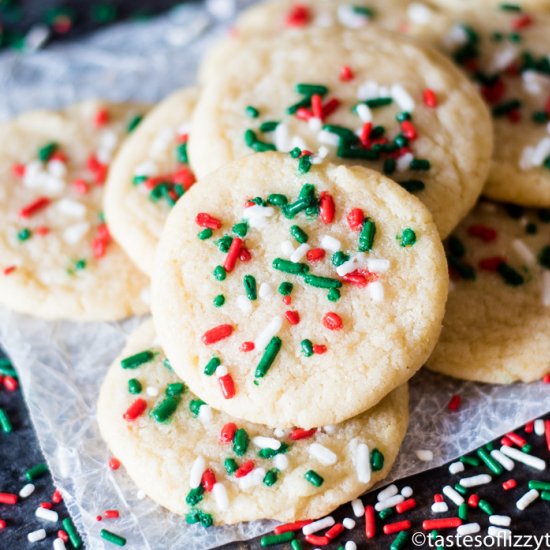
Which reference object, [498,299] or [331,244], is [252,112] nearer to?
[331,244]

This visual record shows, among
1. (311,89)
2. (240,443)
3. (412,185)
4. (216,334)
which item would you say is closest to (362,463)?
(240,443)

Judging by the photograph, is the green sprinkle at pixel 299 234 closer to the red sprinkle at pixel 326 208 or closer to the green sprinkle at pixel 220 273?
the red sprinkle at pixel 326 208

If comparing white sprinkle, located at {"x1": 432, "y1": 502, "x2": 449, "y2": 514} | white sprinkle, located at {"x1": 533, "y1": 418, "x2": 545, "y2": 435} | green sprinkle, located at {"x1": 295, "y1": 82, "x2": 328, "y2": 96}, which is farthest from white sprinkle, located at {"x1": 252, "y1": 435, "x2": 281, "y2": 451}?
green sprinkle, located at {"x1": 295, "y1": 82, "x2": 328, "y2": 96}

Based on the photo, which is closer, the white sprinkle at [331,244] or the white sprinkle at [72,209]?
the white sprinkle at [331,244]

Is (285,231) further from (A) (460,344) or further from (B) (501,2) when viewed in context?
(B) (501,2)

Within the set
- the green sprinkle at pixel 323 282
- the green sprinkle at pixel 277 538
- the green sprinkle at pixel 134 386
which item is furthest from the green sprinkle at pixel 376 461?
the green sprinkle at pixel 134 386
